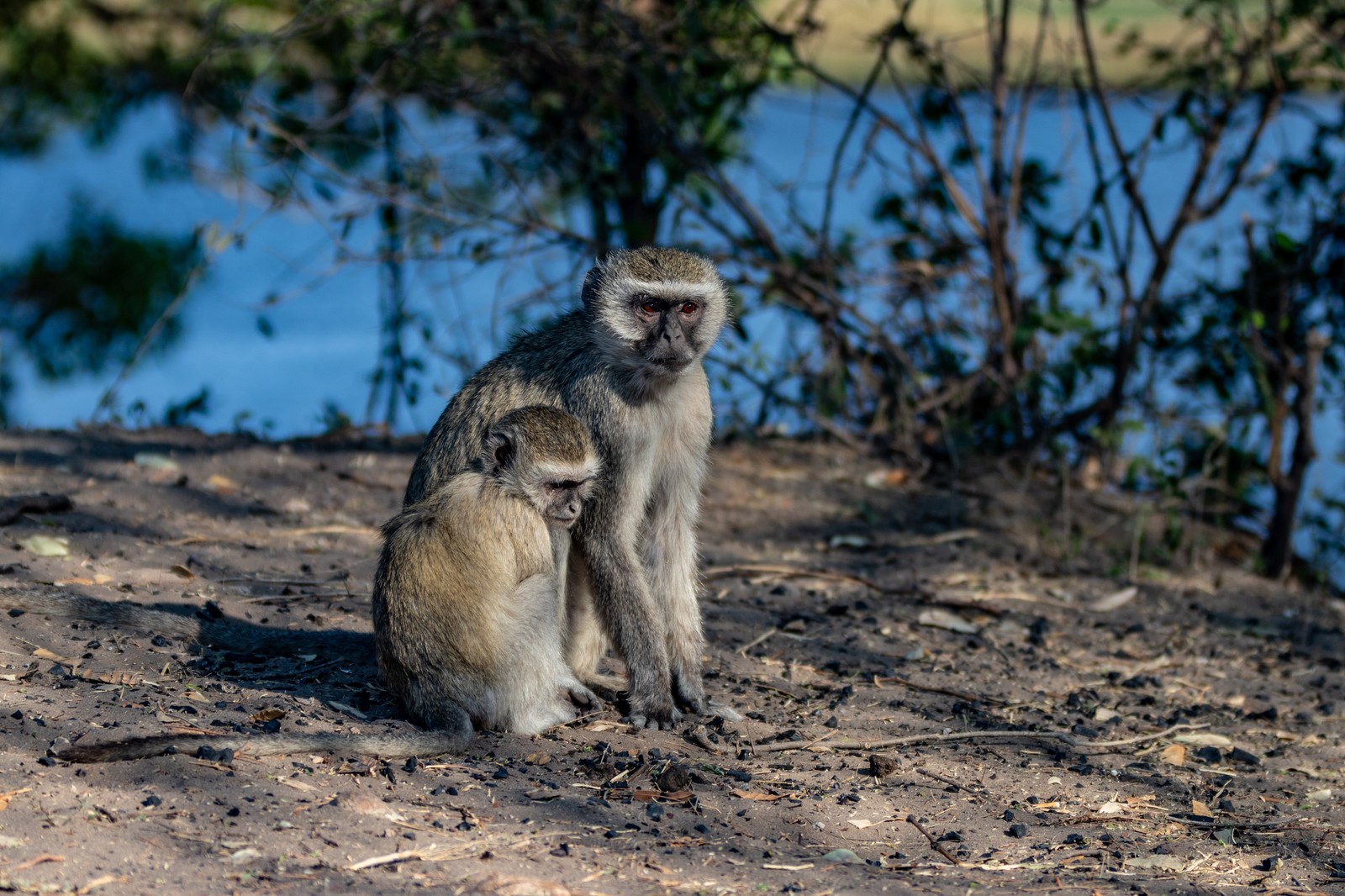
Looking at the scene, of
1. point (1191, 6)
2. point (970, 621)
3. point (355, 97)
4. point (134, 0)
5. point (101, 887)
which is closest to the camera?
point (101, 887)

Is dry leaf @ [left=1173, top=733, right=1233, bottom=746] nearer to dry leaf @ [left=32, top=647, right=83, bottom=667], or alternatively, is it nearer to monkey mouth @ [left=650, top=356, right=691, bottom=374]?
monkey mouth @ [left=650, top=356, right=691, bottom=374]

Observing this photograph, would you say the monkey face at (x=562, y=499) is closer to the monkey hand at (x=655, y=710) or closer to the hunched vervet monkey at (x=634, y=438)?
the hunched vervet monkey at (x=634, y=438)

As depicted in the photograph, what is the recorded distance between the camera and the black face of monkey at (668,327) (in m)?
4.66

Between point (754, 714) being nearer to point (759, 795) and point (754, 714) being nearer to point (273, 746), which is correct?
point (759, 795)

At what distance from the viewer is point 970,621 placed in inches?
245

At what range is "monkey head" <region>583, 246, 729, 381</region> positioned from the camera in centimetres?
469

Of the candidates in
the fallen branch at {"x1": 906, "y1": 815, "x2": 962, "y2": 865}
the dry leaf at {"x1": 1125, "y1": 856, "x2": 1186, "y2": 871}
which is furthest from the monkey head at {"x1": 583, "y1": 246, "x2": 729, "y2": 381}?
the dry leaf at {"x1": 1125, "y1": 856, "x2": 1186, "y2": 871}

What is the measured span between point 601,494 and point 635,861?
150 cm

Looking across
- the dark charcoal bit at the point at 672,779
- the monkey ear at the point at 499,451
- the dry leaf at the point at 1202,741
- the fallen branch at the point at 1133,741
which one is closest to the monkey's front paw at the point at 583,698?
the dark charcoal bit at the point at 672,779

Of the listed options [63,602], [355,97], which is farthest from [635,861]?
[355,97]

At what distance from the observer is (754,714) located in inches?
191

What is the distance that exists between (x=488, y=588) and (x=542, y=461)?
434mm

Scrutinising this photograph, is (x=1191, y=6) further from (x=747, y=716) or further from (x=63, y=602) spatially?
(x=63, y=602)

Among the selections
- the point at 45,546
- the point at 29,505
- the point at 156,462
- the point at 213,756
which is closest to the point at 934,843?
the point at 213,756
